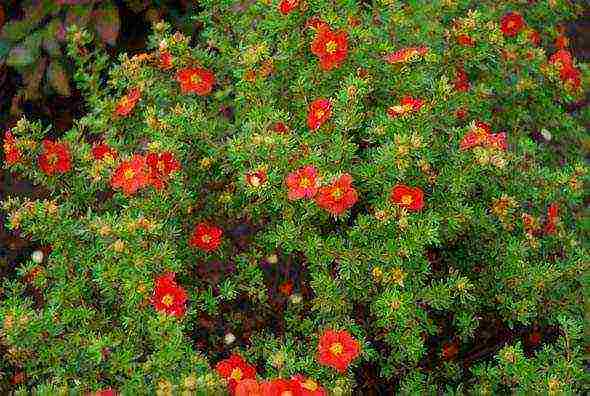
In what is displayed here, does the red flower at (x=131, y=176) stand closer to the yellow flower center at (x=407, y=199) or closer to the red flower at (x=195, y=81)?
the red flower at (x=195, y=81)

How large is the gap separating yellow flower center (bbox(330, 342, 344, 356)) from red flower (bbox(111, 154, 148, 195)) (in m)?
0.60

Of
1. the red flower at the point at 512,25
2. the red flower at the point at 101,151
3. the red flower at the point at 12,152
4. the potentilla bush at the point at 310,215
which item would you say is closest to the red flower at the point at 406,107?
the potentilla bush at the point at 310,215

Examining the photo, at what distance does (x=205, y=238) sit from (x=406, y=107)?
65 cm

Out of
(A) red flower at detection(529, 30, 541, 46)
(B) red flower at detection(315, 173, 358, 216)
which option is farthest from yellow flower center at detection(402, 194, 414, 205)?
(A) red flower at detection(529, 30, 541, 46)

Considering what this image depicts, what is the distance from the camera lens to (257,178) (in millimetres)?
1877

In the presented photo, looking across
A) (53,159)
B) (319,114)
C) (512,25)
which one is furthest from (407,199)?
(512,25)

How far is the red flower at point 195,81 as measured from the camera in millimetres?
2254

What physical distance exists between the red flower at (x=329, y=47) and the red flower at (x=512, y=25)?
0.88 metres

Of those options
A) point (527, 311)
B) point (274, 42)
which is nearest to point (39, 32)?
point (274, 42)

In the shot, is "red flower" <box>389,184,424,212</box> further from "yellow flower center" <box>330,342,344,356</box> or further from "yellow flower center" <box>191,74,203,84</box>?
"yellow flower center" <box>191,74,203,84</box>

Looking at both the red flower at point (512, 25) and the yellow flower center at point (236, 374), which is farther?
the red flower at point (512, 25)

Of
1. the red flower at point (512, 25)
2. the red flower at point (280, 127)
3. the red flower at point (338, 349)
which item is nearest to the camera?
the red flower at point (338, 349)

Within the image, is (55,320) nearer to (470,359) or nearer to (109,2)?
(470,359)

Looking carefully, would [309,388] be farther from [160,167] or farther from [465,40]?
[465,40]
